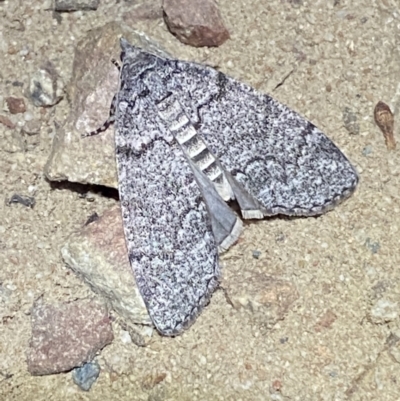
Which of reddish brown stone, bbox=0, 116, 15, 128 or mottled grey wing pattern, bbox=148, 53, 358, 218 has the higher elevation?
mottled grey wing pattern, bbox=148, 53, 358, 218

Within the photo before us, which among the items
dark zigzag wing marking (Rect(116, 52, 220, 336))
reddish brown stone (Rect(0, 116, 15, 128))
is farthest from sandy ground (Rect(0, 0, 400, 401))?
dark zigzag wing marking (Rect(116, 52, 220, 336))

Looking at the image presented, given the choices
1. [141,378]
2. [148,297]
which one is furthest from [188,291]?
[141,378]

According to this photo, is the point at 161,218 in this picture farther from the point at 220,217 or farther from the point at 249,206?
the point at 249,206

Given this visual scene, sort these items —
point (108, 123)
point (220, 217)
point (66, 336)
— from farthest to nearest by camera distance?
point (108, 123) < point (220, 217) < point (66, 336)

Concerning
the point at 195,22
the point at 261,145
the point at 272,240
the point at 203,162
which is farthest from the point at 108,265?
the point at 195,22

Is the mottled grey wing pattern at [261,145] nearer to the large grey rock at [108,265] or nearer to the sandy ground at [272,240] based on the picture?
the sandy ground at [272,240]

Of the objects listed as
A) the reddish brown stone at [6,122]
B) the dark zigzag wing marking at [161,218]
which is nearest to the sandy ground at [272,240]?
the reddish brown stone at [6,122]

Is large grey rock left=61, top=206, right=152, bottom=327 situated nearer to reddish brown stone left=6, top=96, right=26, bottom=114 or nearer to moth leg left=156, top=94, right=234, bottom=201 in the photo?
moth leg left=156, top=94, right=234, bottom=201
